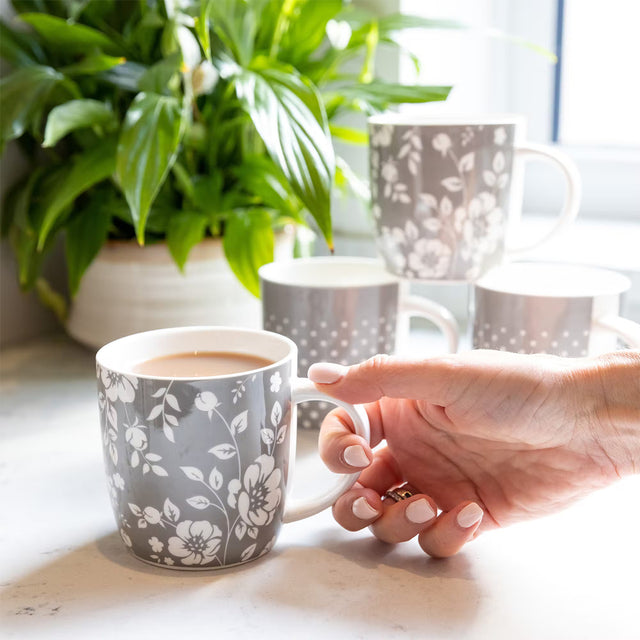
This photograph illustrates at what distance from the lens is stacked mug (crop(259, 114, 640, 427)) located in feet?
2.28

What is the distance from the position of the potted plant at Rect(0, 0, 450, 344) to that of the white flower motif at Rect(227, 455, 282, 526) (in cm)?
29

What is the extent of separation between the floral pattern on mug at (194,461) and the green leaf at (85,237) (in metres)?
0.39

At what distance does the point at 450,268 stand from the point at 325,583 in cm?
29

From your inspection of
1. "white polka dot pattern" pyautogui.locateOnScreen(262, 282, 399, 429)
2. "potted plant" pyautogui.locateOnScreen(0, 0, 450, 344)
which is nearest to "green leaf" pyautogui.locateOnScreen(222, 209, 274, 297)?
"potted plant" pyautogui.locateOnScreen(0, 0, 450, 344)

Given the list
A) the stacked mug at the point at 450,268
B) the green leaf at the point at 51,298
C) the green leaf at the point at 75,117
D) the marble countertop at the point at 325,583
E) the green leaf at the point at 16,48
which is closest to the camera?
the marble countertop at the point at 325,583

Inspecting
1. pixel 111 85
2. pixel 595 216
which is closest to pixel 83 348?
pixel 111 85

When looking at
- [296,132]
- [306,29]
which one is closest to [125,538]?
[296,132]

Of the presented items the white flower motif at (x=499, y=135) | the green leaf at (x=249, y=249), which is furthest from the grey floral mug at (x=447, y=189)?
the green leaf at (x=249, y=249)

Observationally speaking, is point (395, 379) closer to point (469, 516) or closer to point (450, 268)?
point (469, 516)

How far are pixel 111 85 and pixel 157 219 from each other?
0.16 metres

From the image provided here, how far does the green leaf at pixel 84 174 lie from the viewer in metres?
0.84

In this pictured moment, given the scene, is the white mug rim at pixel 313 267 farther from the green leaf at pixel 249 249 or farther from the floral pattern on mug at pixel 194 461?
the floral pattern on mug at pixel 194 461

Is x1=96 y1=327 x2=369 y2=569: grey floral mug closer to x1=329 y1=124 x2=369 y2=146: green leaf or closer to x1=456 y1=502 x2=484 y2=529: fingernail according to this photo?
x1=456 y1=502 x2=484 y2=529: fingernail

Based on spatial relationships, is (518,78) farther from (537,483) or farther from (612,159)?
(537,483)
